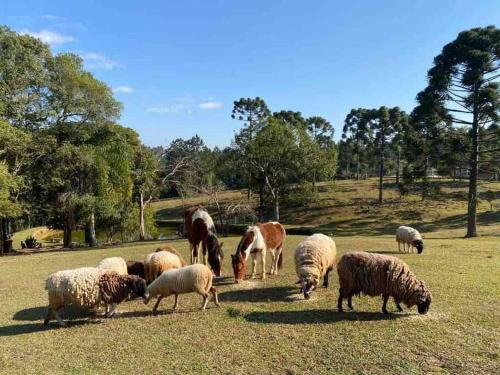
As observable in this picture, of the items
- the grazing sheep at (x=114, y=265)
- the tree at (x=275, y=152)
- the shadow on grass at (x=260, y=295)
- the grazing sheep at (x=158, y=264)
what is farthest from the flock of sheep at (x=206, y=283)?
the tree at (x=275, y=152)

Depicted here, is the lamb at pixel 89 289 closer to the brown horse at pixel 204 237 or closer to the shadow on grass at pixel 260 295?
the shadow on grass at pixel 260 295

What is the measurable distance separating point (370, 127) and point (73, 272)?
178 ft

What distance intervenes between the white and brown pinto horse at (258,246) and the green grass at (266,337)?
1.10 metres

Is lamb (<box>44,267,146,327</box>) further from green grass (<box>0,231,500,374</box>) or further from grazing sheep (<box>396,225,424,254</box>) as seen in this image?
grazing sheep (<box>396,225,424,254</box>)

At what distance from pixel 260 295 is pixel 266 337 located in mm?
3001

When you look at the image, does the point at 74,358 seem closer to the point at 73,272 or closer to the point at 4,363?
the point at 4,363

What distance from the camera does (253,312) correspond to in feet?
28.5

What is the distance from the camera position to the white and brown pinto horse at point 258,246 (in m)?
11.5

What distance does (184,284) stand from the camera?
29.6 feet

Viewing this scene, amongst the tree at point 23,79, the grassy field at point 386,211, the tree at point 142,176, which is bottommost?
the grassy field at point 386,211

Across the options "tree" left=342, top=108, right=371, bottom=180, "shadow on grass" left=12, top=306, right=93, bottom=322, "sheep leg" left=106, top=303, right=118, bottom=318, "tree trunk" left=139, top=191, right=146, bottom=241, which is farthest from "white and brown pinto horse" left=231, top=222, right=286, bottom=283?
"tree" left=342, top=108, right=371, bottom=180

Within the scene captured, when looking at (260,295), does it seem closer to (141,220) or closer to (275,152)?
(141,220)

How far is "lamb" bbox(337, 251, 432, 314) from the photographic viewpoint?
8.02 m

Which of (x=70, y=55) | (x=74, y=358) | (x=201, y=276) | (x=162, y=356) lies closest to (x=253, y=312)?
(x=201, y=276)
